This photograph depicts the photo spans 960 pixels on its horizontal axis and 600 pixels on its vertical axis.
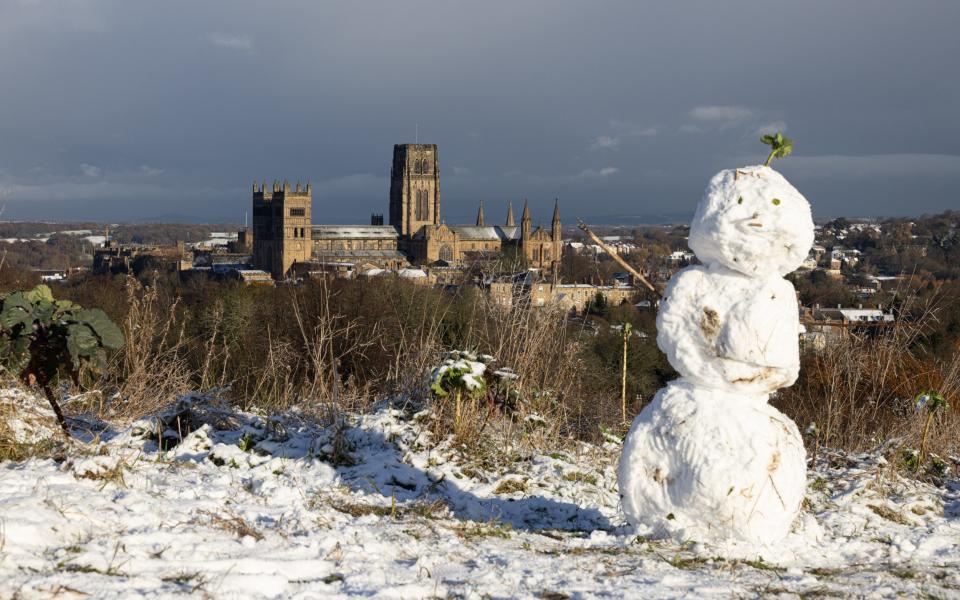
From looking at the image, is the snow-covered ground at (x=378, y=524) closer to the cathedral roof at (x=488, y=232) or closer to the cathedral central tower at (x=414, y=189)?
the cathedral roof at (x=488, y=232)

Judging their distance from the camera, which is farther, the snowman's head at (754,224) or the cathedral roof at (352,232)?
the cathedral roof at (352,232)

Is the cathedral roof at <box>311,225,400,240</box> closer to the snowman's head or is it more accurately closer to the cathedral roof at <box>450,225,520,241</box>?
the cathedral roof at <box>450,225,520,241</box>

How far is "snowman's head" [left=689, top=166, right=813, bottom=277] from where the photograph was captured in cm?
416

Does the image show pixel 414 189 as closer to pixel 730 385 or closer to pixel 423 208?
pixel 423 208

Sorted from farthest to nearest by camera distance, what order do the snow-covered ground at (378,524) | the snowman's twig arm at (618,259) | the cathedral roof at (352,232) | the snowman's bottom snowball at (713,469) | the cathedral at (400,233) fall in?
1. the cathedral roof at (352,232)
2. the cathedral at (400,233)
3. the snowman's twig arm at (618,259)
4. the snowman's bottom snowball at (713,469)
5. the snow-covered ground at (378,524)

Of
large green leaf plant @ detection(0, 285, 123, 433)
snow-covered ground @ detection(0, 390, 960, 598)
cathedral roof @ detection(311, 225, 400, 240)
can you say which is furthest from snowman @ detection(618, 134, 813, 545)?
cathedral roof @ detection(311, 225, 400, 240)

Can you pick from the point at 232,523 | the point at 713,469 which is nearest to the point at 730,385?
the point at 713,469

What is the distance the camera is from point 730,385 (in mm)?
4227

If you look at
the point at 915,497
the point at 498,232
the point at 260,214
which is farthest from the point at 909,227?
the point at 915,497

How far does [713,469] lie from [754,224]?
1134 millimetres

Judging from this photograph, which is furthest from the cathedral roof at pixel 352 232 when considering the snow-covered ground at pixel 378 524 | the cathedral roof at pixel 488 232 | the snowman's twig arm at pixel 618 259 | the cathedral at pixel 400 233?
the snowman's twig arm at pixel 618 259

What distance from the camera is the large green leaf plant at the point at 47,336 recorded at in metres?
4.40

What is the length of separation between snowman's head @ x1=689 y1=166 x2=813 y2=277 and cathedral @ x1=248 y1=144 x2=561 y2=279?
252 ft

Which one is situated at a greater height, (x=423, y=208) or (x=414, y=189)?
(x=414, y=189)
